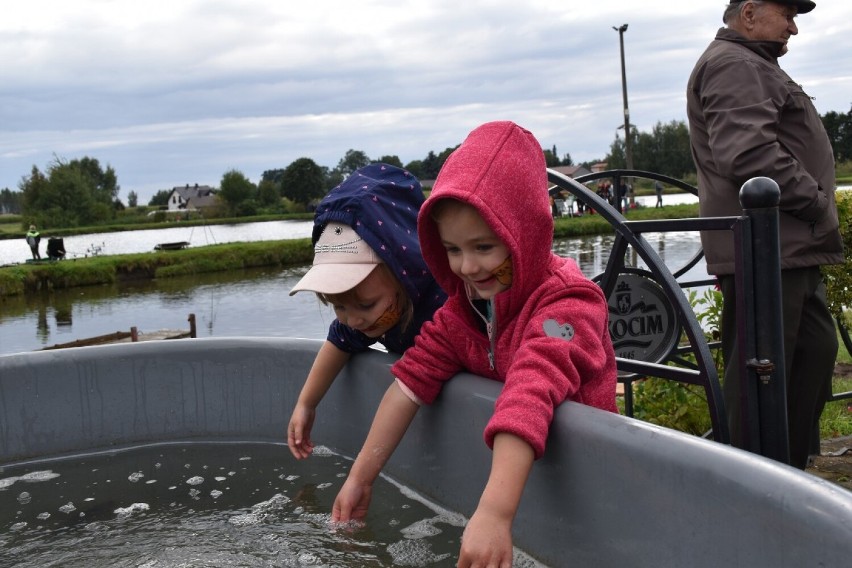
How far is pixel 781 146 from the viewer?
2473 mm

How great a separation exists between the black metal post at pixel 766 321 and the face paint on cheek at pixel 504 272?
419mm

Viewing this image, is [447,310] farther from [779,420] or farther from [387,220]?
[779,420]

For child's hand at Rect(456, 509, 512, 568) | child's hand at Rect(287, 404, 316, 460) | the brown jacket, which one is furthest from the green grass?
child's hand at Rect(456, 509, 512, 568)

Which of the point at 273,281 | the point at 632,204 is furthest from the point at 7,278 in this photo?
the point at 632,204

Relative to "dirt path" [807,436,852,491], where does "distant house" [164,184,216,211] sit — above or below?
above

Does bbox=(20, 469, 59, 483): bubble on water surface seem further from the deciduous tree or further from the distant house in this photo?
the distant house

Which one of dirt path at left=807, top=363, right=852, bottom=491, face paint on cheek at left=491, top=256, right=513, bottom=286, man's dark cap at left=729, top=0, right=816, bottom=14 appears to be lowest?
dirt path at left=807, top=363, right=852, bottom=491

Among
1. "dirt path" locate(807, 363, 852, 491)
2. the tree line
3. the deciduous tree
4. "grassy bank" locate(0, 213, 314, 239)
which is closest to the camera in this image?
"dirt path" locate(807, 363, 852, 491)

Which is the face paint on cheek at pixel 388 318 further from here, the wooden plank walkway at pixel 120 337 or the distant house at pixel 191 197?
the distant house at pixel 191 197

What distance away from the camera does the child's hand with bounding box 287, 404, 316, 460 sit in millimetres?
2264

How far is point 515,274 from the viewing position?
1.62 meters

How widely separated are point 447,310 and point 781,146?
1.16 metres

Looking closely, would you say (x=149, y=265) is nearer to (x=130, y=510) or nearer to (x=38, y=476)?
(x=38, y=476)

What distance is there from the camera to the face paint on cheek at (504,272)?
64.5 inches
